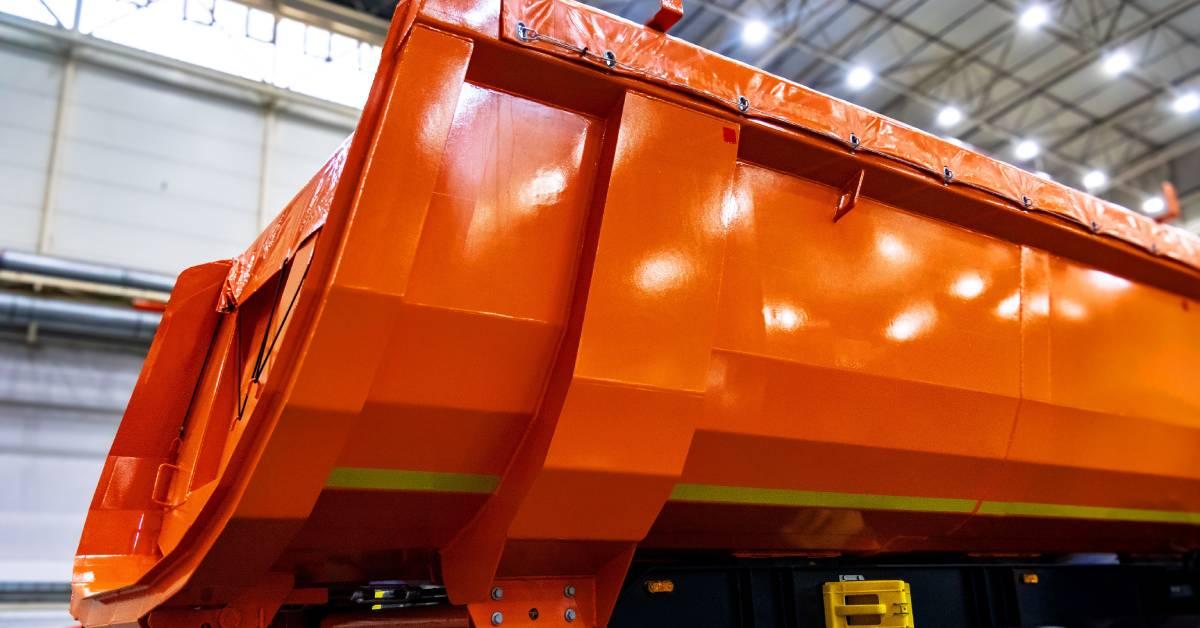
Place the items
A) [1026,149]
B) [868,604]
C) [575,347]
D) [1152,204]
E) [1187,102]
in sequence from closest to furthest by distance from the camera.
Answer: [575,347]
[868,604]
[1187,102]
[1026,149]
[1152,204]

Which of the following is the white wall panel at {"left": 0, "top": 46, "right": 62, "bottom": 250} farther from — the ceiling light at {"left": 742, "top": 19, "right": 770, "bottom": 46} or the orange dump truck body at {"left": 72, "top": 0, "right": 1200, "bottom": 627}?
the ceiling light at {"left": 742, "top": 19, "right": 770, "bottom": 46}

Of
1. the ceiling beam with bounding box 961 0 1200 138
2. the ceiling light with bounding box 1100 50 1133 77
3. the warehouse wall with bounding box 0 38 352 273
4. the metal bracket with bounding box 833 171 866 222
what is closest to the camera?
the metal bracket with bounding box 833 171 866 222

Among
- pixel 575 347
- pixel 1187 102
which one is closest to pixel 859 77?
pixel 1187 102

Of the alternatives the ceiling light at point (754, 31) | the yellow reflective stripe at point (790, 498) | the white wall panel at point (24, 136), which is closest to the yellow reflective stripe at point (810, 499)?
the yellow reflective stripe at point (790, 498)

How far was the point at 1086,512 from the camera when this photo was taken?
4.36 meters

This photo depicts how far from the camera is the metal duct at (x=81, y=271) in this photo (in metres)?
10.4

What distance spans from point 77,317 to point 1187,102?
19405 mm

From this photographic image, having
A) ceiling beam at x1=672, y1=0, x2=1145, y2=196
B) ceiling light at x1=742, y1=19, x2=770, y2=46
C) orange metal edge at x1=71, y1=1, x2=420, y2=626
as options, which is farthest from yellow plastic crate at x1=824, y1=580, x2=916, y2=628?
ceiling beam at x1=672, y1=0, x2=1145, y2=196

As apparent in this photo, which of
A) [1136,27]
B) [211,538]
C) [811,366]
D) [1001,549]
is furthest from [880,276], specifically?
[1136,27]

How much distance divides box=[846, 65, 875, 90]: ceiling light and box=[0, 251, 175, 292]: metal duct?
11825 mm

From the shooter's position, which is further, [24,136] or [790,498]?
[24,136]

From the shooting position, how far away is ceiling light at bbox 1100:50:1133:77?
14578 millimetres

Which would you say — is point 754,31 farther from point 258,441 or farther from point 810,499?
point 258,441

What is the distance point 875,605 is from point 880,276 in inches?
57.8
